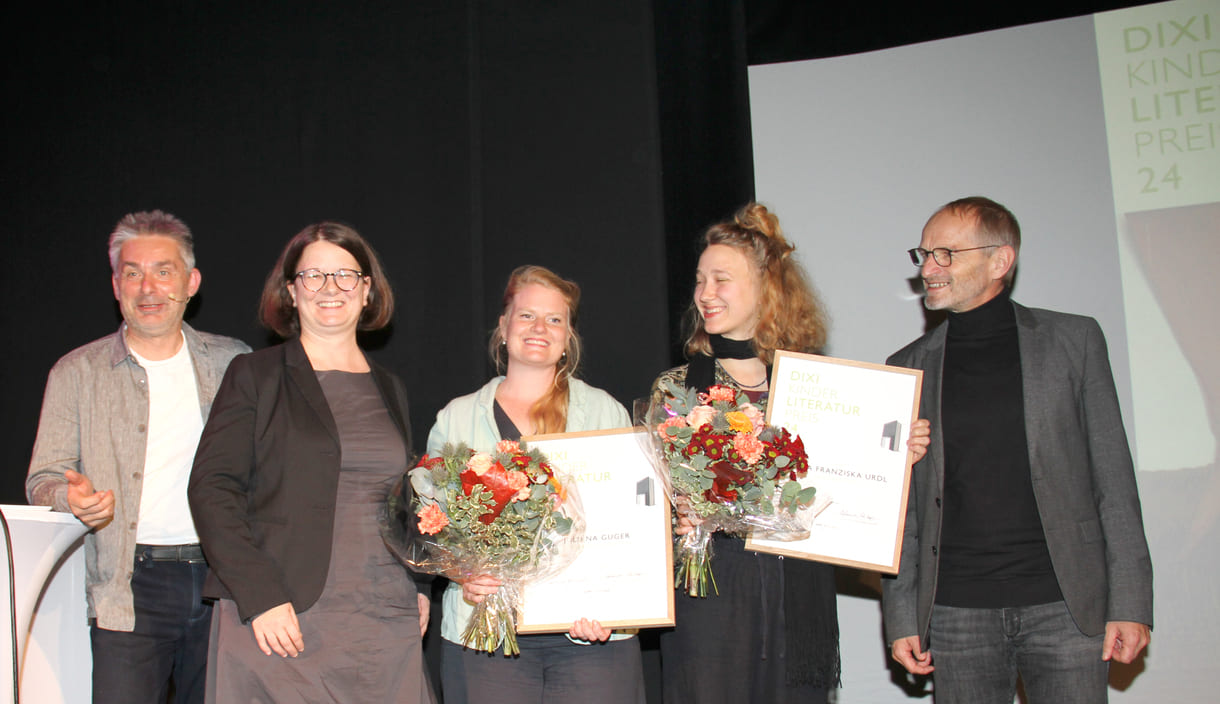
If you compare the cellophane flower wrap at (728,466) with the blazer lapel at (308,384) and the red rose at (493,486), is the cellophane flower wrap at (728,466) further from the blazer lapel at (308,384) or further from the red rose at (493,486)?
the blazer lapel at (308,384)

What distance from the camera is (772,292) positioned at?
112 inches

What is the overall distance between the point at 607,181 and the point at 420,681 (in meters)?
2.17

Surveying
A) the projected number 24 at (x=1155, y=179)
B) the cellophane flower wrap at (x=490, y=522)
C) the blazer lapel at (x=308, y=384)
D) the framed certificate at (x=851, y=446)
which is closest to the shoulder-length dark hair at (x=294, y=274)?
the blazer lapel at (x=308, y=384)

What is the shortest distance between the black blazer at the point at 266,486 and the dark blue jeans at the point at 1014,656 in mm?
1889

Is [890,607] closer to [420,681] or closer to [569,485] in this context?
[569,485]

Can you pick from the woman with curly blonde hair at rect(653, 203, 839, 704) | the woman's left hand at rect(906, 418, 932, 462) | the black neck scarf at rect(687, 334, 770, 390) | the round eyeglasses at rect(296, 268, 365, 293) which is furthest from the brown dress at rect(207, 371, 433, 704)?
the woman's left hand at rect(906, 418, 932, 462)

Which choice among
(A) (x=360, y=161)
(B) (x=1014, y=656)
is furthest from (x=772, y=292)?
(A) (x=360, y=161)

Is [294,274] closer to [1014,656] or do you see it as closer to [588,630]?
[588,630]

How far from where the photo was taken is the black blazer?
2215 millimetres

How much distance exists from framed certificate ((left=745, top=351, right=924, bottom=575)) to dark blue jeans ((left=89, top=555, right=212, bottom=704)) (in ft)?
6.29

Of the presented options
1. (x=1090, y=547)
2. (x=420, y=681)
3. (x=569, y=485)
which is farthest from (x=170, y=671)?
(x=1090, y=547)

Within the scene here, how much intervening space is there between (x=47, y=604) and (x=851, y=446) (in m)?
2.54

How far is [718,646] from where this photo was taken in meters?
2.51

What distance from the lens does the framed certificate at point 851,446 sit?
2.57m
